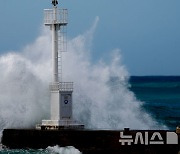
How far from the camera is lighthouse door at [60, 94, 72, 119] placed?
122 ft

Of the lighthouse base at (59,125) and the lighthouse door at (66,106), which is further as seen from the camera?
the lighthouse door at (66,106)

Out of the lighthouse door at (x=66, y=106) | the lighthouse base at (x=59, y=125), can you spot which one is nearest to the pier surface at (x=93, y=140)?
the lighthouse base at (x=59, y=125)

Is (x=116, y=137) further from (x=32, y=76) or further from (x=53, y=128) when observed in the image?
(x=32, y=76)

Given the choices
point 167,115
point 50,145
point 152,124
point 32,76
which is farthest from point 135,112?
point 167,115

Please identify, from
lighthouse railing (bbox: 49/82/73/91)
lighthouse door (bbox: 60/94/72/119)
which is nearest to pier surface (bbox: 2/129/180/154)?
lighthouse door (bbox: 60/94/72/119)

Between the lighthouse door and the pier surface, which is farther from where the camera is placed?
the lighthouse door

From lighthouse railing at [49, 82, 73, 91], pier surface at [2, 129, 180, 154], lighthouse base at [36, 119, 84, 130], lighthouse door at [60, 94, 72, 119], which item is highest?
lighthouse railing at [49, 82, 73, 91]

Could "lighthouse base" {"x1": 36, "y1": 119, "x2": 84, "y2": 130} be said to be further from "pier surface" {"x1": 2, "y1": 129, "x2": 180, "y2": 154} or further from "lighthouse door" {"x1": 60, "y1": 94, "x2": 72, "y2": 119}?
"pier surface" {"x1": 2, "y1": 129, "x2": 180, "y2": 154}

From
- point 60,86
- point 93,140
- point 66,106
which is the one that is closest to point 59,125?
point 66,106

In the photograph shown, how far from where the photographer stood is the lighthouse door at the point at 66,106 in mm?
37312

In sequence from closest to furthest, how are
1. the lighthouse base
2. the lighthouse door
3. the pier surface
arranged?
the pier surface
the lighthouse base
the lighthouse door

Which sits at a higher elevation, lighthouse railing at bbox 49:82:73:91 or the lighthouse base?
lighthouse railing at bbox 49:82:73:91

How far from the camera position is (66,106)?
3741 cm

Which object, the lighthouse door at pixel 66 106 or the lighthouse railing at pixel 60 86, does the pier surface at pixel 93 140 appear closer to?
the lighthouse door at pixel 66 106
